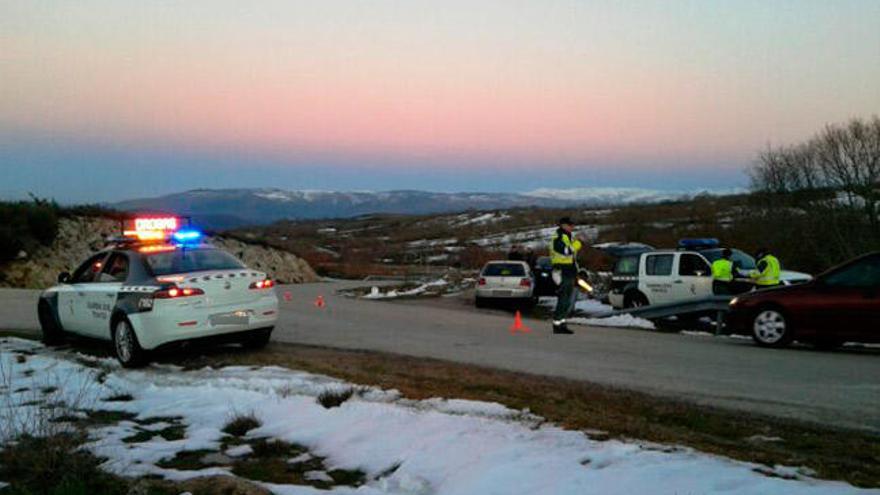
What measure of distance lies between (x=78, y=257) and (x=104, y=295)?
2880 centimetres

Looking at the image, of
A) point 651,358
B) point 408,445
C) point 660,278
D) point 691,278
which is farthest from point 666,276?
point 408,445

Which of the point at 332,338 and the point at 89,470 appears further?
the point at 332,338

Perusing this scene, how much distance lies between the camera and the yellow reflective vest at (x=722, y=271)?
17.0 meters

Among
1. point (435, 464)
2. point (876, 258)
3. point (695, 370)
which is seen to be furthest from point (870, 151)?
point (435, 464)

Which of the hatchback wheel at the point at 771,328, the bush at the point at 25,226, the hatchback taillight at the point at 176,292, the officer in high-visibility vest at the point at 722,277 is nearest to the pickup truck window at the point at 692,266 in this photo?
the officer in high-visibility vest at the point at 722,277

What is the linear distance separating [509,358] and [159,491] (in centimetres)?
651

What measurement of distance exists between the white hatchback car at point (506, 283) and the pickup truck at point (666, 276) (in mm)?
4080

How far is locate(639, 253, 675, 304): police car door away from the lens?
59.6ft

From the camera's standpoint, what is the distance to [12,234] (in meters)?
33.5

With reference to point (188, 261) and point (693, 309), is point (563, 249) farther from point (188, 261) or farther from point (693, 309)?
point (188, 261)

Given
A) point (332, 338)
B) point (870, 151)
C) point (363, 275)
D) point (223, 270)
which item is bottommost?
point (363, 275)

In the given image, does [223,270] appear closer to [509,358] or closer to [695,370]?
[509,358]

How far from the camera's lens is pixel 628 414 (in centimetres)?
667

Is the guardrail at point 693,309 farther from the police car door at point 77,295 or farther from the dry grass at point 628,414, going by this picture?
the police car door at point 77,295
